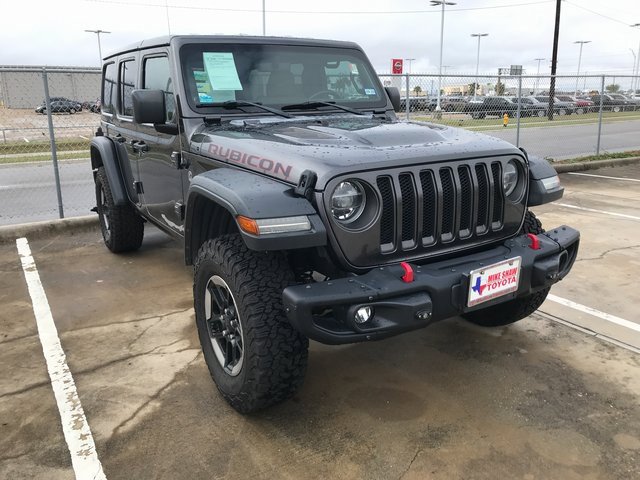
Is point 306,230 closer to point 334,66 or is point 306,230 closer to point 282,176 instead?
point 282,176

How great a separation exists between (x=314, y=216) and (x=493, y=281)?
0.95 m

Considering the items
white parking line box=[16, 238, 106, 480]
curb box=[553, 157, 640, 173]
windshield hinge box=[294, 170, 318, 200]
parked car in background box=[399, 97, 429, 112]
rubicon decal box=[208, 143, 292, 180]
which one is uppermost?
parked car in background box=[399, 97, 429, 112]

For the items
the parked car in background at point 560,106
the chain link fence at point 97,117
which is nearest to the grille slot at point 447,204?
the chain link fence at point 97,117

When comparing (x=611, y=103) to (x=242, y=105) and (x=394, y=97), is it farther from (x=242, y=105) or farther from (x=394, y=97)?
(x=242, y=105)

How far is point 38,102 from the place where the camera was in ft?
23.2

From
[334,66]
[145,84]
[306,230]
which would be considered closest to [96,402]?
[306,230]

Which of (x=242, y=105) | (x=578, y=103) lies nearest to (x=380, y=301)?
(x=242, y=105)

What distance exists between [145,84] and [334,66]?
1453 mm

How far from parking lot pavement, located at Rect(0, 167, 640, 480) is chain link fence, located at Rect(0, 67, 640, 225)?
138 inches

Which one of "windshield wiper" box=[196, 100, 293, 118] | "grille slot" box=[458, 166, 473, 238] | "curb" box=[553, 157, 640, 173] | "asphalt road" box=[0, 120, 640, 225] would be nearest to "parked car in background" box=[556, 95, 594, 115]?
"asphalt road" box=[0, 120, 640, 225]

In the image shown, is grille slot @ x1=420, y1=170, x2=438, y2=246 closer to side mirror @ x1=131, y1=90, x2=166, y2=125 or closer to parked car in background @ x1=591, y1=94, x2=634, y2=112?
side mirror @ x1=131, y1=90, x2=166, y2=125

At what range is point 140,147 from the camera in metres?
4.44

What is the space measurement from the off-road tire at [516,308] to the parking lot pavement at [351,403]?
0.08m

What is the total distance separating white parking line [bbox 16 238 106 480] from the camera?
2549mm
